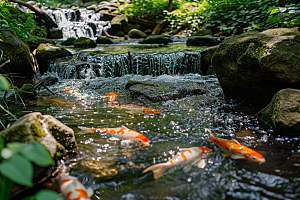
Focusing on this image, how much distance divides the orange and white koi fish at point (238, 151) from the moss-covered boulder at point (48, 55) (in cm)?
730

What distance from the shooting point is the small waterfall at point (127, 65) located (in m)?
7.52

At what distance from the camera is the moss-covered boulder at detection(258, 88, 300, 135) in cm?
284

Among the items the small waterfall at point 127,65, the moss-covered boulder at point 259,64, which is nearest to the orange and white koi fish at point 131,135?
the moss-covered boulder at point 259,64

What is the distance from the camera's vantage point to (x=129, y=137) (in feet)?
9.18

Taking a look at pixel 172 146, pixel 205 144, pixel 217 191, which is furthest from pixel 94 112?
pixel 217 191

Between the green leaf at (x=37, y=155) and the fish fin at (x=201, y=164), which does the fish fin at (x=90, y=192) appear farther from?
the fish fin at (x=201, y=164)

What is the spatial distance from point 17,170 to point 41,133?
4.14ft

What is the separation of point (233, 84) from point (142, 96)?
2.05 m

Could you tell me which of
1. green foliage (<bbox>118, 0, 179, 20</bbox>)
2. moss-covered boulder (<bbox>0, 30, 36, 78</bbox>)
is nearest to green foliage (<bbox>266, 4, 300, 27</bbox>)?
moss-covered boulder (<bbox>0, 30, 36, 78</bbox>)

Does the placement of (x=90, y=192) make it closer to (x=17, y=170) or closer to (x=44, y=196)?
(x=44, y=196)

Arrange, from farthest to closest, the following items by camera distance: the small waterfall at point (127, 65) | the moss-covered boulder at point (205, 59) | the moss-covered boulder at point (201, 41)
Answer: the moss-covered boulder at point (201, 41) → the moss-covered boulder at point (205, 59) → the small waterfall at point (127, 65)

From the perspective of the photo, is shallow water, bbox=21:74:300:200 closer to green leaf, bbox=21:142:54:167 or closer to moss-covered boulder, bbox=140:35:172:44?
green leaf, bbox=21:142:54:167

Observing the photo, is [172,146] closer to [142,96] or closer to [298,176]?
[298,176]

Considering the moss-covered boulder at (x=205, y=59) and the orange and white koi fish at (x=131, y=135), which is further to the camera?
the moss-covered boulder at (x=205, y=59)
